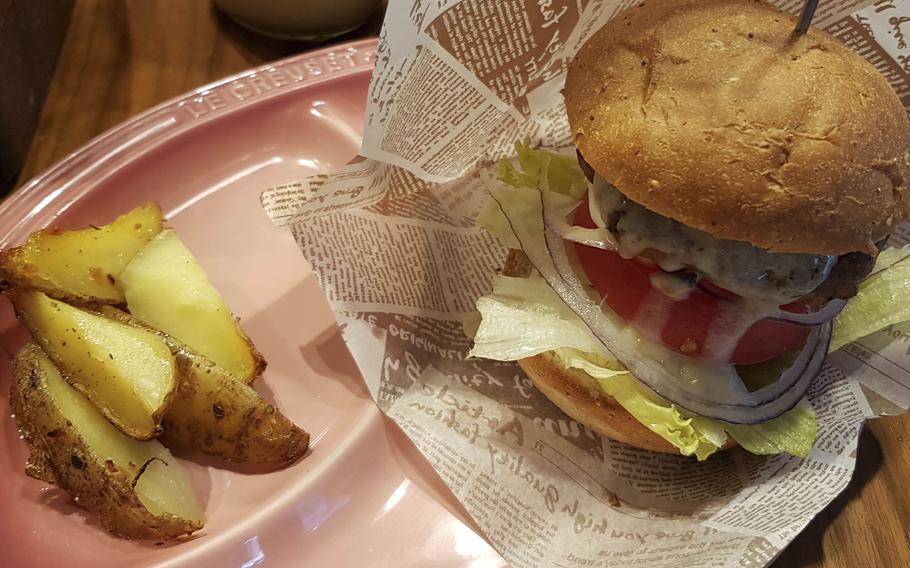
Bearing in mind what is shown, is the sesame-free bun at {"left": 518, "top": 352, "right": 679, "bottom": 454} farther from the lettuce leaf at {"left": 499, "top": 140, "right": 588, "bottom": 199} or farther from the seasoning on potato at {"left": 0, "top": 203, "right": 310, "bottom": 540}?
the seasoning on potato at {"left": 0, "top": 203, "right": 310, "bottom": 540}

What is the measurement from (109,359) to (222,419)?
0.69 ft

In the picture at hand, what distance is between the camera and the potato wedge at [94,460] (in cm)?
116

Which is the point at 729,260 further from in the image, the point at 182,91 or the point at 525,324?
the point at 182,91

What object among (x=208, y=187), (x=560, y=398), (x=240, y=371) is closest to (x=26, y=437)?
(x=240, y=371)

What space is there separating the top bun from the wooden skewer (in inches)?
0.8

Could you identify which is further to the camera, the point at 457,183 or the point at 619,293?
the point at 457,183

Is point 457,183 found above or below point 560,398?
above

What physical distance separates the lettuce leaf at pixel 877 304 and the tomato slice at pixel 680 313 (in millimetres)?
180

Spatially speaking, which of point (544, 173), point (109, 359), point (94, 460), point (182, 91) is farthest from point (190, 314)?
point (182, 91)

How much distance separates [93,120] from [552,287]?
136cm

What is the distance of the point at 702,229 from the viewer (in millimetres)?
1139

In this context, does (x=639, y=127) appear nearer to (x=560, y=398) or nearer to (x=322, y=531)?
(x=560, y=398)

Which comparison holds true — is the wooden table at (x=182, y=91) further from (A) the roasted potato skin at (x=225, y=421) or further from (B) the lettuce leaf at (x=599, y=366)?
(A) the roasted potato skin at (x=225, y=421)

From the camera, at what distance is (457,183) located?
1658 mm
